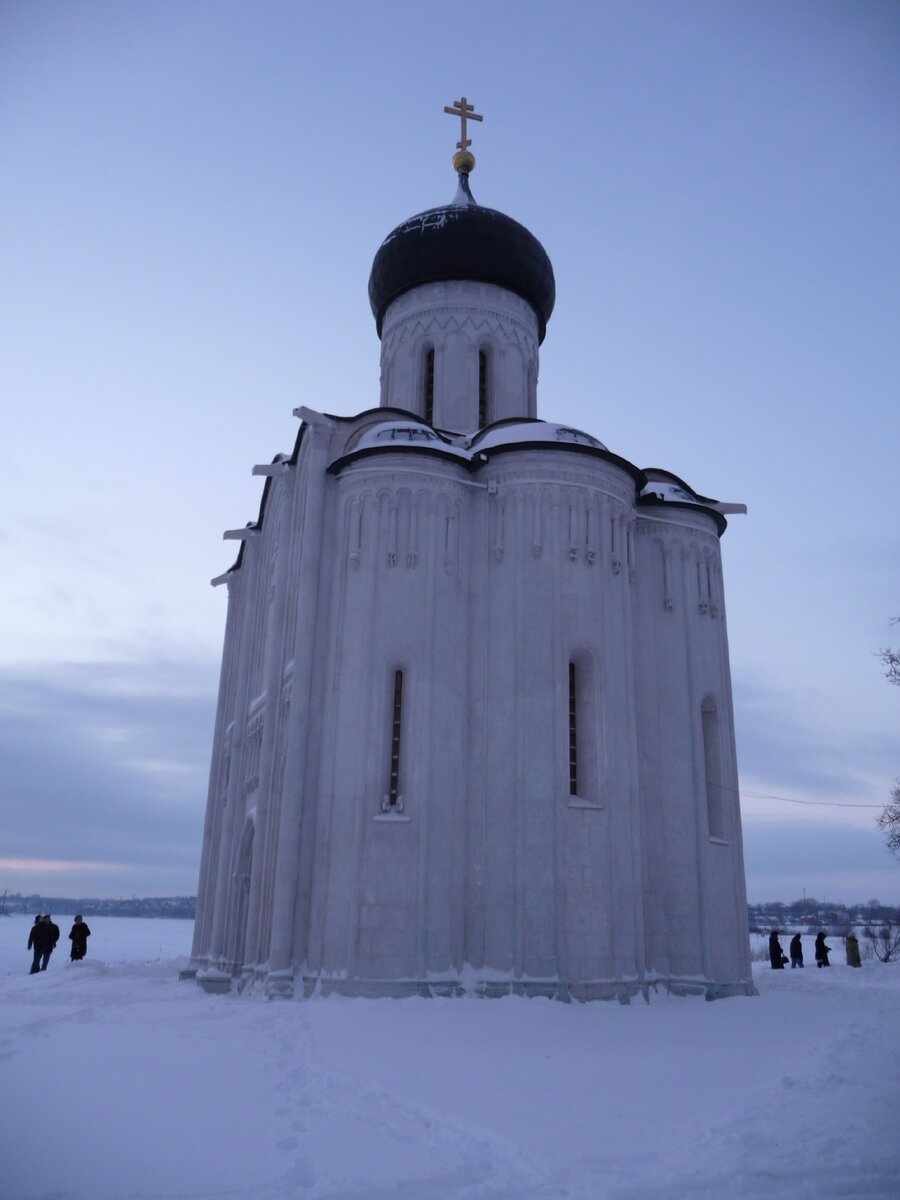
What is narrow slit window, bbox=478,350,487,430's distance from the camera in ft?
57.1

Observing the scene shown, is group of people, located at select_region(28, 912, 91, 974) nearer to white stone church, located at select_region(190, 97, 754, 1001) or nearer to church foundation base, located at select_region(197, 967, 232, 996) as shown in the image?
white stone church, located at select_region(190, 97, 754, 1001)

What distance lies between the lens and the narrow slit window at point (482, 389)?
57.1 ft

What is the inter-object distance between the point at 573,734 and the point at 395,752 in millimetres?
2500

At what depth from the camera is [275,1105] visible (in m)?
6.13

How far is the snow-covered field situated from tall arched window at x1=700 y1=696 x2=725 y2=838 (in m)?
3.61

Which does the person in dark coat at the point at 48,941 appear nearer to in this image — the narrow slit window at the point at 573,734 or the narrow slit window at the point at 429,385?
the narrow slit window at the point at 573,734

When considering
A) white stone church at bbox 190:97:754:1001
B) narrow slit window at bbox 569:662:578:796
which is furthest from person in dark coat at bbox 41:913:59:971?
narrow slit window at bbox 569:662:578:796

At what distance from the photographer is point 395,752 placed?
41.7ft

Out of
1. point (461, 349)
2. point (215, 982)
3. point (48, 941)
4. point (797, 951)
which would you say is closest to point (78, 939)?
point (48, 941)

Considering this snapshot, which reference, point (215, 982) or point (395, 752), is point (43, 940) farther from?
point (395, 752)

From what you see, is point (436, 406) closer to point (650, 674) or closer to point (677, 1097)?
point (650, 674)

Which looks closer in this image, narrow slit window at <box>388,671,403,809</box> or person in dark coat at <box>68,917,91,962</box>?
narrow slit window at <box>388,671,403,809</box>

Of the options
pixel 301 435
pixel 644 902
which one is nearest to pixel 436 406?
pixel 301 435

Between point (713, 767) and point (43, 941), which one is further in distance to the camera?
point (43, 941)
